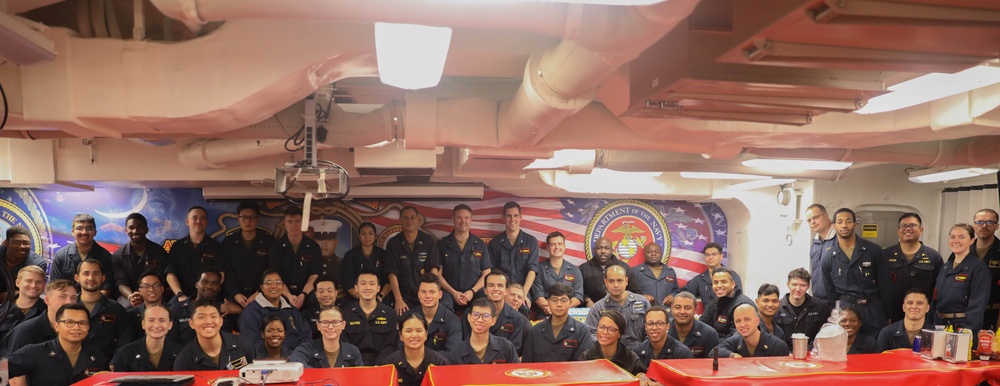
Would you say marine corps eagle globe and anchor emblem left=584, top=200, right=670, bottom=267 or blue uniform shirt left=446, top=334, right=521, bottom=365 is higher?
marine corps eagle globe and anchor emblem left=584, top=200, right=670, bottom=267

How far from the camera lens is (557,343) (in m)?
5.63

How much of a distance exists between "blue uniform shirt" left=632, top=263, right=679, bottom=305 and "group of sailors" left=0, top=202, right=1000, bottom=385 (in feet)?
0.33

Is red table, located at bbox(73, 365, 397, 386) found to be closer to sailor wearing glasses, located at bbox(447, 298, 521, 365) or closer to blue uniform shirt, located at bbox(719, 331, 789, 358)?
sailor wearing glasses, located at bbox(447, 298, 521, 365)

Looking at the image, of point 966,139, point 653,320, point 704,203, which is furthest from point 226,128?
point 704,203

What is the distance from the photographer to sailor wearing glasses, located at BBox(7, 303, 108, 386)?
4781 mm

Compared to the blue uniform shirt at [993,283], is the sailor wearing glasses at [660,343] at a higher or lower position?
lower

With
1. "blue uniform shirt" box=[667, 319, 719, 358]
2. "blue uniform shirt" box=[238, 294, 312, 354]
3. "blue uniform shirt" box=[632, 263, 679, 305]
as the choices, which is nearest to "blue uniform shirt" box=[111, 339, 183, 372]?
"blue uniform shirt" box=[238, 294, 312, 354]

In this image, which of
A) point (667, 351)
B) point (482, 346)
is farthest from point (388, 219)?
point (667, 351)

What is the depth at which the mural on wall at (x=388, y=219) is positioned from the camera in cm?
786

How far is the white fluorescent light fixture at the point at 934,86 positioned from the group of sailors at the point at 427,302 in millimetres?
2137

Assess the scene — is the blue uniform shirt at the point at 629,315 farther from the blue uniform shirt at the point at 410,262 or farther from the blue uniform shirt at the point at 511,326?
the blue uniform shirt at the point at 410,262

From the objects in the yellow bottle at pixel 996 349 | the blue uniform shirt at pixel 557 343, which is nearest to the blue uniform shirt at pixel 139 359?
the blue uniform shirt at pixel 557 343

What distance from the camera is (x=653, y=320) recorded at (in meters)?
5.25

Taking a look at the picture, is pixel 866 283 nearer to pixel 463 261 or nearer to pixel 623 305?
pixel 623 305
